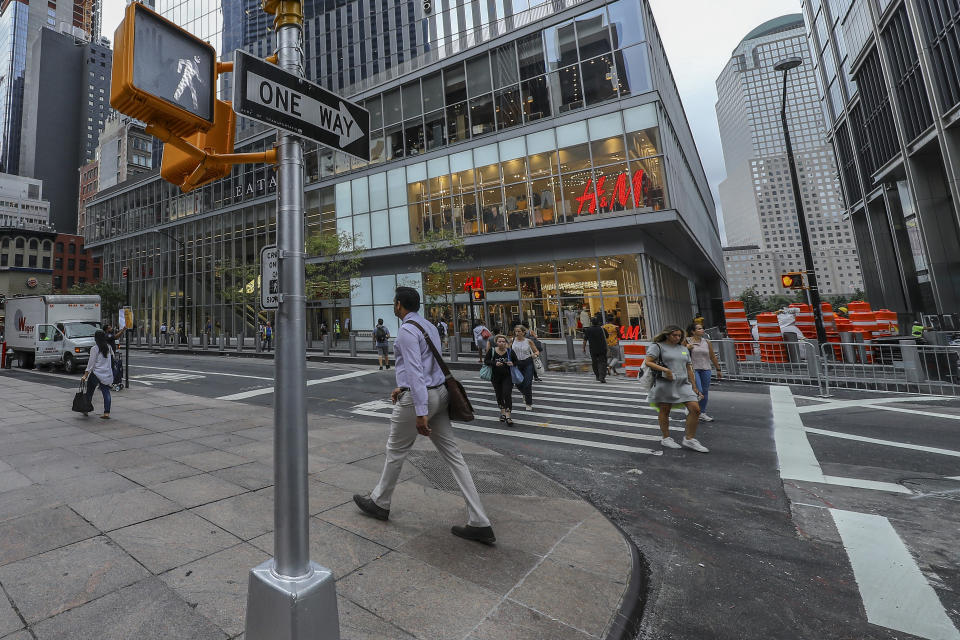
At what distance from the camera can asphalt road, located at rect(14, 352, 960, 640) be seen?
2645mm

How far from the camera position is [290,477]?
2.04 metres

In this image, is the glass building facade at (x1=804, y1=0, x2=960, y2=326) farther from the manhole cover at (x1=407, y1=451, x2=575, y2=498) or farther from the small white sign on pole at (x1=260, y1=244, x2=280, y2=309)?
the small white sign on pole at (x1=260, y1=244, x2=280, y2=309)

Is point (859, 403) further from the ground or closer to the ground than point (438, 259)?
closer to the ground

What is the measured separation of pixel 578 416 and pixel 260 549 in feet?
20.4

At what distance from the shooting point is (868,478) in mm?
4801

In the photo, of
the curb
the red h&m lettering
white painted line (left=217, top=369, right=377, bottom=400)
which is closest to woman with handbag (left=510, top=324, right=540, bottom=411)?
the curb

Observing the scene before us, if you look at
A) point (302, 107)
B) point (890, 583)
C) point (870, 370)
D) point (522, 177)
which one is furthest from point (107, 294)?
point (870, 370)

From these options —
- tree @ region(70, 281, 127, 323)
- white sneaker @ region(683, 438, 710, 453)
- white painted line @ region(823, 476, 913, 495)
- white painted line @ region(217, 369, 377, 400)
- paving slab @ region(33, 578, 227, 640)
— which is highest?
tree @ region(70, 281, 127, 323)

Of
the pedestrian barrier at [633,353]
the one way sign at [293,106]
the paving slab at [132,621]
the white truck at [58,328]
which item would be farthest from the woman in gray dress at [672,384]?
the white truck at [58,328]

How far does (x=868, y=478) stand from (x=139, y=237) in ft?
199

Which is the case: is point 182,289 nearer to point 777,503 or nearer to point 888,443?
point 777,503

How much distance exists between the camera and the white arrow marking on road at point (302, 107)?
80.0 inches

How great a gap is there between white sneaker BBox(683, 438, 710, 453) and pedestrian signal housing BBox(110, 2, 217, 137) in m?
6.55

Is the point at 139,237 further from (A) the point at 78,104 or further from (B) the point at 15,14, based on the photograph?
(B) the point at 15,14
